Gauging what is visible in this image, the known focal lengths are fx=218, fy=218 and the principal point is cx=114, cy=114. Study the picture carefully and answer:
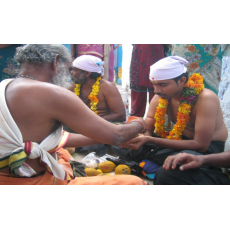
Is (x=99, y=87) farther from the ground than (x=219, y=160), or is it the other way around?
(x=99, y=87)

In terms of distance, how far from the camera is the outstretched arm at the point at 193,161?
85.3 inches

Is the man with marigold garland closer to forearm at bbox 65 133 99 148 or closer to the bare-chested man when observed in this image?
forearm at bbox 65 133 99 148

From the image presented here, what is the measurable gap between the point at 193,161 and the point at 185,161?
8 cm

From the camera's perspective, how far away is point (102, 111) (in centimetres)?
427

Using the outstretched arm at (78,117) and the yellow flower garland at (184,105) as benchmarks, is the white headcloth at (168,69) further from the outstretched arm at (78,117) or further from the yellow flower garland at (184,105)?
the outstretched arm at (78,117)

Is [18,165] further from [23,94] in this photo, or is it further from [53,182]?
[23,94]

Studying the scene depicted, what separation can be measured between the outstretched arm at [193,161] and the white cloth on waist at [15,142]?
1126mm

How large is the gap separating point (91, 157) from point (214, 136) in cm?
184

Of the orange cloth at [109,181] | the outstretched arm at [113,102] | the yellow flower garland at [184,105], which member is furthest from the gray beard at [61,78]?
the outstretched arm at [113,102]

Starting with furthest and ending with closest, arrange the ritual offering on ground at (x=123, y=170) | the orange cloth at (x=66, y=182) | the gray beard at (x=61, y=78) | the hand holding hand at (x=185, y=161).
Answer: the ritual offering on ground at (x=123, y=170) < the hand holding hand at (x=185, y=161) < the gray beard at (x=61, y=78) < the orange cloth at (x=66, y=182)

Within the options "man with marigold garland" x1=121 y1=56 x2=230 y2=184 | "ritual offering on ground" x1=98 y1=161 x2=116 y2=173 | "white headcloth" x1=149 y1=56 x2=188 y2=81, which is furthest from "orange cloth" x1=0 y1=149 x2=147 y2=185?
"white headcloth" x1=149 y1=56 x2=188 y2=81

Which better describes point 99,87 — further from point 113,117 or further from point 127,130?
point 127,130

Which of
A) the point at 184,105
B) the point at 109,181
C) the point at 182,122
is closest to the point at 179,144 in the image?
the point at 182,122

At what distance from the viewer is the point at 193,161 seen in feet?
7.23
